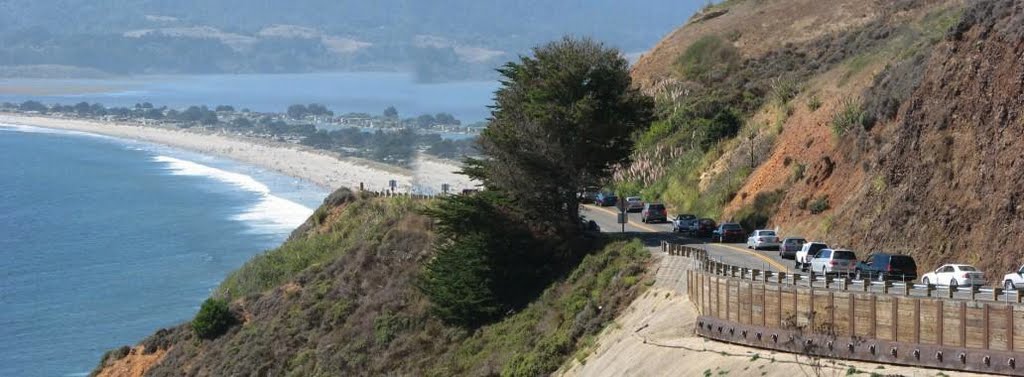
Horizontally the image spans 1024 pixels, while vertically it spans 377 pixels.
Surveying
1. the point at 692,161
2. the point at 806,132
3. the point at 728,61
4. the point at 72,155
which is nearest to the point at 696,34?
the point at 728,61

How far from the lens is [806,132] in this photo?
57844 mm

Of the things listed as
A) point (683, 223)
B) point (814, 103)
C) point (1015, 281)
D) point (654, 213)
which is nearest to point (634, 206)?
point (654, 213)

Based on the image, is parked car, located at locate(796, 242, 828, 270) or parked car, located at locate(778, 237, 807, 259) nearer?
parked car, located at locate(796, 242, 828, 270)

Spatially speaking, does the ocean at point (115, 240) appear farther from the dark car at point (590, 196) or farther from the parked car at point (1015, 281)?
the parked car at point (1015, 281)

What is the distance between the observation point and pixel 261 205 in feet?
427

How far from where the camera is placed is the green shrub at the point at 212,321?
5869cm

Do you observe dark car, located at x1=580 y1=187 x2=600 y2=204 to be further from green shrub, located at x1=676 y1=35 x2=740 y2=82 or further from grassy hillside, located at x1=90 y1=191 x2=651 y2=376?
green shrub, located at x1=676 y1=35 x2=740 y2=82

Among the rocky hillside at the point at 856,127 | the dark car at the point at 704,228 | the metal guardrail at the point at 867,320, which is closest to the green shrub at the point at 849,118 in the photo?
the rocky hillside at the point at 856,127

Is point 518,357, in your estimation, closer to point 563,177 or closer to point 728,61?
point 563,177

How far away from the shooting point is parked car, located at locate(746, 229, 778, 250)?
4769 centimetres

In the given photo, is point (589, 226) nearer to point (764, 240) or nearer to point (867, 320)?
point (764, 240)

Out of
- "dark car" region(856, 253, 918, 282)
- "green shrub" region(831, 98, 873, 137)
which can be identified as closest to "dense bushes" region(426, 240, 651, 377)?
"dark car" region(856, 253, 918, 282)

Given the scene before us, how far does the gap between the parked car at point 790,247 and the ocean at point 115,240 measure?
30057 millimetres

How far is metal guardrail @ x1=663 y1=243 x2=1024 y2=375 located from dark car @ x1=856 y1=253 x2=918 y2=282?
301 cm
